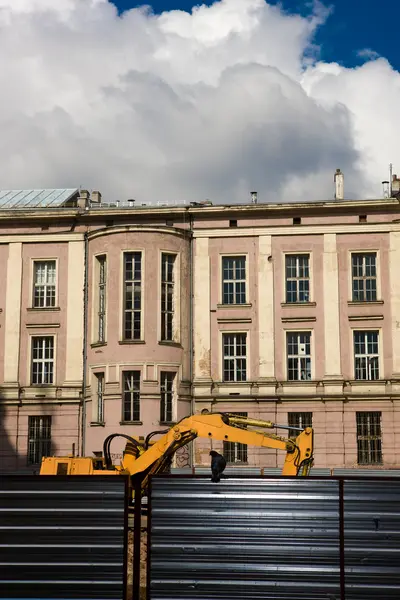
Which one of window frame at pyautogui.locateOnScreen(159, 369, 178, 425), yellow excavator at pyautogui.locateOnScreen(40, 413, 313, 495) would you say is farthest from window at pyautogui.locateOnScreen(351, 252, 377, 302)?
yellow excavator at pyautogui.locateOnScreen(40, 413, 313, 495)

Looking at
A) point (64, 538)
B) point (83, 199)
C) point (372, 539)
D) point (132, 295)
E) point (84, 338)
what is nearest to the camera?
point (372, 539)

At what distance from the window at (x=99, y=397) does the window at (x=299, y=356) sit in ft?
31.9

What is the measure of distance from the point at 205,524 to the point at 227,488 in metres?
0.62

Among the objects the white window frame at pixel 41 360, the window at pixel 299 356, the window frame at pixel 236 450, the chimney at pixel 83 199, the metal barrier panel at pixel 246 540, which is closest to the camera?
the metal barrier panel at pixel 246 540

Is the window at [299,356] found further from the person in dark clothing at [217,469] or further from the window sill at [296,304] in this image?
the person in dark clothing at [217,469]

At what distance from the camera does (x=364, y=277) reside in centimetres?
4425

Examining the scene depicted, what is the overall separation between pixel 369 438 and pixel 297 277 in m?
9.11

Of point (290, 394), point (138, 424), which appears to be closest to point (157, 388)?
point (138, 424)

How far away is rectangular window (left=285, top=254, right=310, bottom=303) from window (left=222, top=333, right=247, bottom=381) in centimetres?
335

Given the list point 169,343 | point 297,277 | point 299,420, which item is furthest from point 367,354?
point 169,343

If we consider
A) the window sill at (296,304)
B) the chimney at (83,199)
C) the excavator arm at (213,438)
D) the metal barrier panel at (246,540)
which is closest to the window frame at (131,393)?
the window sill at (296,304)

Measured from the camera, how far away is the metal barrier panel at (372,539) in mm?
12328

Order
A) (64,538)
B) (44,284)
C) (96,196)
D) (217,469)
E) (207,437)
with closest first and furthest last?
1. (64,538)
2. (217,469)
3. (207,437)
4. (44,284)
5. (96,196)

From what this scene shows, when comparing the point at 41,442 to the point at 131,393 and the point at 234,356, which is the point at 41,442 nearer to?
the point at 131,393
